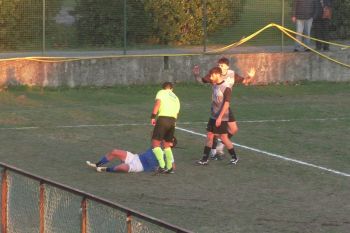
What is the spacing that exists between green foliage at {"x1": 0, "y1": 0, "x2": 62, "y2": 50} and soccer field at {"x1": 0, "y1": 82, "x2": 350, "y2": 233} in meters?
1.81

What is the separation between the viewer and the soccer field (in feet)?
43.4

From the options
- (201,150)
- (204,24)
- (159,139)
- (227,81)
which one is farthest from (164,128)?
(204,24)

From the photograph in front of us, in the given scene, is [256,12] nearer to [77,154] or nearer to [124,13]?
[124,13]

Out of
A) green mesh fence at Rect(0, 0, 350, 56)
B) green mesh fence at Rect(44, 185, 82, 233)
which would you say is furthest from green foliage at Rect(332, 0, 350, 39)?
green mesh fence at Rect(44, 185, 82, 233)

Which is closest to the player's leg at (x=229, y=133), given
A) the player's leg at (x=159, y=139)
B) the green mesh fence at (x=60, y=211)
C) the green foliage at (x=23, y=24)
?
the player's leg at (x=159, y=139)

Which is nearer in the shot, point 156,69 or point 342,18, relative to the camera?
point 156,69

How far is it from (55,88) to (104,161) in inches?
412

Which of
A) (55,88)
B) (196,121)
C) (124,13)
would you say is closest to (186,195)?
(196,121)

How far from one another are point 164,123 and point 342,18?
52.7 feet

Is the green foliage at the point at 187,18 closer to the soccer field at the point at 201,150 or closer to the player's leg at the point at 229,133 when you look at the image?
the soccer field at the point at 201,150

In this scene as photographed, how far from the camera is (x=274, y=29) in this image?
29.2m

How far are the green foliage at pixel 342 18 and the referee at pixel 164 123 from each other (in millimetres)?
15757

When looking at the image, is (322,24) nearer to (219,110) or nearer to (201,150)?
(201,150)

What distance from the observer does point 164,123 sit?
1560 cm
